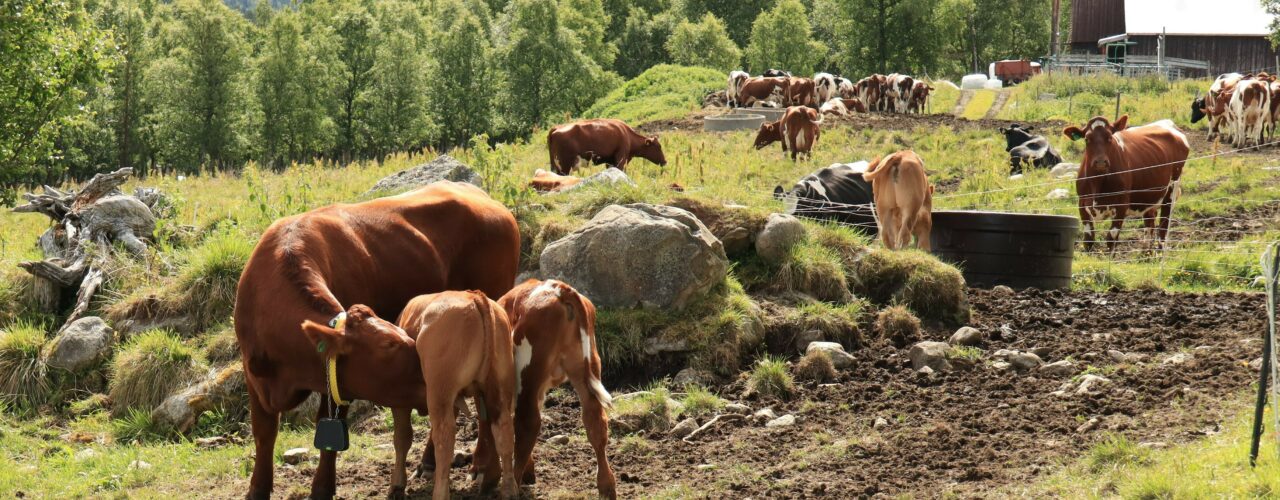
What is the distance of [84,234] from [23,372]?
2408 mm

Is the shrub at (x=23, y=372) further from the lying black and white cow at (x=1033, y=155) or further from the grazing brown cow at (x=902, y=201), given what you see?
the lying black and white cow at (x=1033, y=155)

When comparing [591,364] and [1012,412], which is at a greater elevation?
[591,364]

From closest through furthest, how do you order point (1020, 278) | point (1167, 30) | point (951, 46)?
point (1020, 278)
point (1167, 30)
point (951, 46)

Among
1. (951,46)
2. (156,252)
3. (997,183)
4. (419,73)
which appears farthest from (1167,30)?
(156,252)

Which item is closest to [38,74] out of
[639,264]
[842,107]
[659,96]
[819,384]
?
[639,264]

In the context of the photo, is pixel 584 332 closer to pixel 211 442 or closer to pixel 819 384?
pixel 819 384

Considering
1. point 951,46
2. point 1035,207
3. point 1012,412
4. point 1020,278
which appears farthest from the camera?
point 951,46

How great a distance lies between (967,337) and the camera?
33.9 ft

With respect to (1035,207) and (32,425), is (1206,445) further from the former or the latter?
(1035,207)

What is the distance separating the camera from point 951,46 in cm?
8356

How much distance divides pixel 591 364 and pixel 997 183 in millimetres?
15890

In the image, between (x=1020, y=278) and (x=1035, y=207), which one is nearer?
(x=1020, y=278)

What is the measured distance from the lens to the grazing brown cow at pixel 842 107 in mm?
38594

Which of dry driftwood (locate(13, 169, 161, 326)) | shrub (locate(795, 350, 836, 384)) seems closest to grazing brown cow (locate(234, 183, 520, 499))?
shrub (locate(795, 350, 836, 384))
